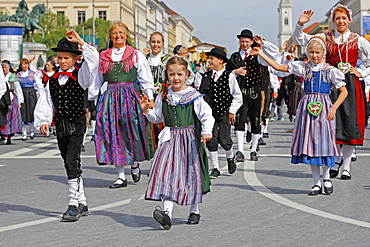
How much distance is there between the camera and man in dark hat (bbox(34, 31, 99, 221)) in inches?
286

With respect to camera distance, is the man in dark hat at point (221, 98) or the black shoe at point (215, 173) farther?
the man in dark hat at point (221, 98)

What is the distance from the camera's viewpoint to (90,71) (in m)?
7.28

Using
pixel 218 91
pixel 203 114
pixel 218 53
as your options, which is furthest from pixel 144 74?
pixel 203 114

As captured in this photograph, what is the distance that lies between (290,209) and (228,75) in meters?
3.28

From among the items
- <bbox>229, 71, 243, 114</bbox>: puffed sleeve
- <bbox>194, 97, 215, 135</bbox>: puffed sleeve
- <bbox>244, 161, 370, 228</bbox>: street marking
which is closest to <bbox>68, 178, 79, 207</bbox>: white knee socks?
<bbox>194, 97, 215, 135</bbox>: puffed sleeve

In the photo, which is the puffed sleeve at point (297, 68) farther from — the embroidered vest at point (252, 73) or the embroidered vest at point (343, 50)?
the embroidered vest at point (252, 73)

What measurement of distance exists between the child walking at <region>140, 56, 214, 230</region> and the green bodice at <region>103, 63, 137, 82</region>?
7.49 ft

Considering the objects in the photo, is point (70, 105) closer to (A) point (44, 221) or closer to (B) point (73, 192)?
(B) point (73, 192)

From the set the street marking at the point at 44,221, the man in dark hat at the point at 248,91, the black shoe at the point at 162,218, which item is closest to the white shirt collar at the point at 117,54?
the street marking at the point at 44,221

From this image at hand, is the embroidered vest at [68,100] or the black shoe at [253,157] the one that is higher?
the embroidered vest at [68,100]

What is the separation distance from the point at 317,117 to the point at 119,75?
244cm

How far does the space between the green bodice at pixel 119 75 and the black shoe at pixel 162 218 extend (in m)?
3.09

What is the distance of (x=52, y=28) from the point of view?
264 feet

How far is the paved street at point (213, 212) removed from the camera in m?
6.04
